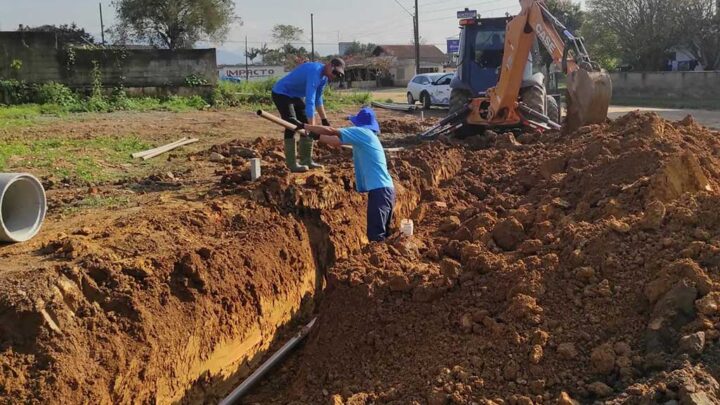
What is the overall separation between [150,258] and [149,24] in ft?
113

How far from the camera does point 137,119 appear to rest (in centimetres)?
1512

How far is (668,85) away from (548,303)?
99.7 ft

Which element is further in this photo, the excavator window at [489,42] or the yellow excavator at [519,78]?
the excavator window at [489,42]

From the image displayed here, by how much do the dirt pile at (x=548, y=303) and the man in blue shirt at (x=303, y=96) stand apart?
2.17 meters

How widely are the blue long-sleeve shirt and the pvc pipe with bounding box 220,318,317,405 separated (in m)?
2.98

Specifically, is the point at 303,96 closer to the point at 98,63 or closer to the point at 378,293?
the point at 378,293

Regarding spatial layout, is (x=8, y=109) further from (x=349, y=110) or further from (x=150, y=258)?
(x=150, y=258)

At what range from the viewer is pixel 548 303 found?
425 cm

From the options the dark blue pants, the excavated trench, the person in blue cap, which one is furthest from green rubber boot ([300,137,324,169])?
the dark blue pants

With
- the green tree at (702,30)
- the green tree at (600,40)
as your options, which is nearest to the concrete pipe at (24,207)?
the green tree at (702,30)

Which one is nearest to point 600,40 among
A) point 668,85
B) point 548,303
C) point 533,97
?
point 668,85

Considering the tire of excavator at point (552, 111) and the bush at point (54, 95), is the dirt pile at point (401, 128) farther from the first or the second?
the bush at point (54, 95)

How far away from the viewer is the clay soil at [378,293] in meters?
3.71

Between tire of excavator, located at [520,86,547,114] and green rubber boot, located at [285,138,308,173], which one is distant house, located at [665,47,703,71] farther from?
green rubber boot, located at [285,138,308,173]
